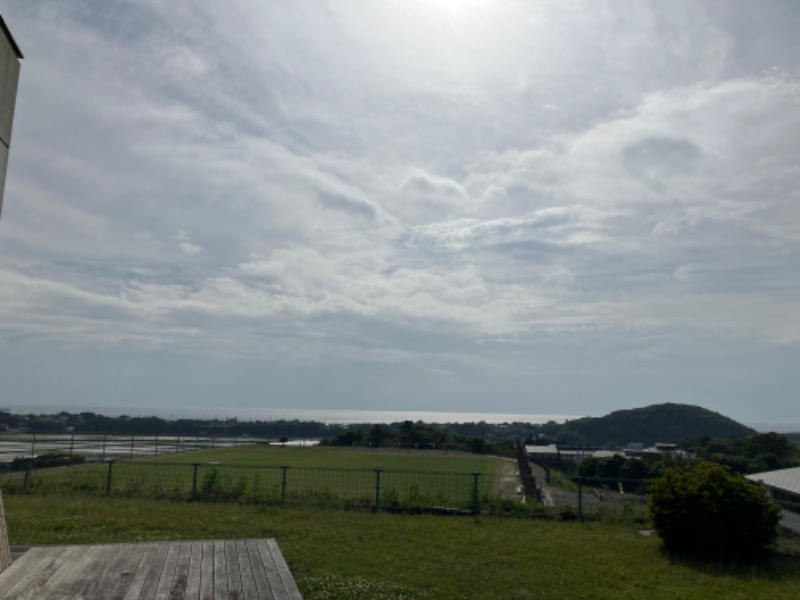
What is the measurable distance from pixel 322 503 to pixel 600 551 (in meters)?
6.62

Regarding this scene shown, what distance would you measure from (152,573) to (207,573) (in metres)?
0.59

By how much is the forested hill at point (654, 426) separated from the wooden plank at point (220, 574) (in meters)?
118

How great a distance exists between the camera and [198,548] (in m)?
7.71

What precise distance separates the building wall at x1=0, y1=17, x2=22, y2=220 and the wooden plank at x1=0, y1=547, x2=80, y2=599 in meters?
3.78

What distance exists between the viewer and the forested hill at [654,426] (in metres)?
121

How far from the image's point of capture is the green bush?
9961 millimetres

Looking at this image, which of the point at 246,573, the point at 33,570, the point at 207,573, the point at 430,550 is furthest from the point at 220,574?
the point at 430,550

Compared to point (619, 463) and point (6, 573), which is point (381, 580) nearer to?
point (6, 573)

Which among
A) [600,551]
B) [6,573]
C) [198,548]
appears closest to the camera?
[6,573]

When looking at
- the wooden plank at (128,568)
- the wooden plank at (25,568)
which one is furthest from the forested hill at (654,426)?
the wooden plank at (25,568)

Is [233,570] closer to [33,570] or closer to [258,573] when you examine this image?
[258,573]

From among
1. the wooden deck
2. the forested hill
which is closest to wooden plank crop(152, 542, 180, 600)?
the wooden deck

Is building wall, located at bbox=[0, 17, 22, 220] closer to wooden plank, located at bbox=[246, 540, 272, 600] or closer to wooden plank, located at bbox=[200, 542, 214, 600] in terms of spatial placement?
wooden plank, located at bbox=[200, 542, 214, 600]

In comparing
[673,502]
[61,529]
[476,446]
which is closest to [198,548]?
[61,529]
